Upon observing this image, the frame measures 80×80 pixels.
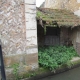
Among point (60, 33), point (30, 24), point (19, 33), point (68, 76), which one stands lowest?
point (68, 76)

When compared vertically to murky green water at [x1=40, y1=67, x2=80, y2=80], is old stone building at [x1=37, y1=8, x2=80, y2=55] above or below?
above

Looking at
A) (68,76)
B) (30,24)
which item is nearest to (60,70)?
(68,76)

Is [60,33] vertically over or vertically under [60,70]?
over

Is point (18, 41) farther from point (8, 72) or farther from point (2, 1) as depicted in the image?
point (2, 1)

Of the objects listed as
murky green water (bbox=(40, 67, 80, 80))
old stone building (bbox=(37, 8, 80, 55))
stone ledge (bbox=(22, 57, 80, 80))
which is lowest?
murky green water (bbox=(40, 67, 80, 80))

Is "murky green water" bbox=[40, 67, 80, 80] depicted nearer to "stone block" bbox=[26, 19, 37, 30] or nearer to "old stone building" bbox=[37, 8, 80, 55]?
"old stone building" bbox=[37, 8, 80, 55]

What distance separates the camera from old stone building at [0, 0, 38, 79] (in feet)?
12.9

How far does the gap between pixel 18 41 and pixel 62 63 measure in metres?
2.26

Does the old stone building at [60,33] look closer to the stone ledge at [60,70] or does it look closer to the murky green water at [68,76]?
the stone ledge at [60,70]

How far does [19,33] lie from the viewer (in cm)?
420

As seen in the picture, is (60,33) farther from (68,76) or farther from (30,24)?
(30,24)

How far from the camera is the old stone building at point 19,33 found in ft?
12.9

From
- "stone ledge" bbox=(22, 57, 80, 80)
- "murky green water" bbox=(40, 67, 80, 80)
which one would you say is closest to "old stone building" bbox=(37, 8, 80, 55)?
"stone ledge" bbox=(22, 57, 80, 80)

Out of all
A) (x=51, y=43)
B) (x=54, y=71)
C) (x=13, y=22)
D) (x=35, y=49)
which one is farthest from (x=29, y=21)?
(x=51, y=43)
